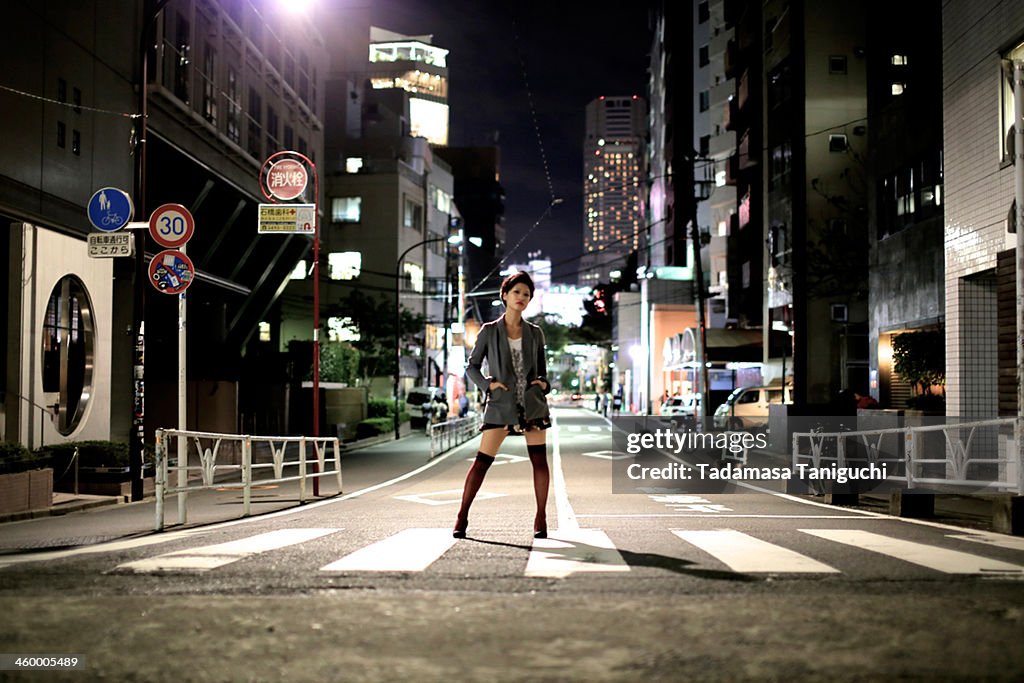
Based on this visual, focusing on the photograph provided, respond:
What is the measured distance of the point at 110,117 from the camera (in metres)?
24.0

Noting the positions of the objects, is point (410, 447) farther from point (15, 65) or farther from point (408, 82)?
point (408, 82)

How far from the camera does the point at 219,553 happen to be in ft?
23.1

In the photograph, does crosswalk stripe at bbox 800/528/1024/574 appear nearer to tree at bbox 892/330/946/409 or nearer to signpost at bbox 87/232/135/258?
signpost at bbox 87/232/135/258

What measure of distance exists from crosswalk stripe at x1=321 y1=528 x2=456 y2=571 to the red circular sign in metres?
11.8

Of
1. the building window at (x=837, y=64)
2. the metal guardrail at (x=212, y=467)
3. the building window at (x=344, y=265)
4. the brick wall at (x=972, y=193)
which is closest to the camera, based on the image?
the metal guardrail at (x=212, y=467)

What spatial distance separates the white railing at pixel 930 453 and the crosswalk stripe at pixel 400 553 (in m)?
6.38

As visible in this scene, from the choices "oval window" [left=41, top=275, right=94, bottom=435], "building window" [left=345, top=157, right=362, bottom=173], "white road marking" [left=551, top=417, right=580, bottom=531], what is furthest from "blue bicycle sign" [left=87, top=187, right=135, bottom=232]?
"building window" [left=345, top=157, right=362, bottom=173]

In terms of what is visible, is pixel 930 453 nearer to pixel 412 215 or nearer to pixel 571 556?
pixel 571 556

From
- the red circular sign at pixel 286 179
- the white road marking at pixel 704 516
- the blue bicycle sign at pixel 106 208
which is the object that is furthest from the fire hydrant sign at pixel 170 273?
the white road marking at pixel 704 516

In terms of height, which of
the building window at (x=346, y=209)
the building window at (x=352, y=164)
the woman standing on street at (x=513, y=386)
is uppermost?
the building window at (x=352, y=164)

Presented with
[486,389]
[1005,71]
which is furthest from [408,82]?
[486,389]

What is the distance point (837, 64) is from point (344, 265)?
38.7 meters

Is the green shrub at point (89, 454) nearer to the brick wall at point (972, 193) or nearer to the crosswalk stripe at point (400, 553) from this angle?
the crosswalk stripe at point (400, 553)

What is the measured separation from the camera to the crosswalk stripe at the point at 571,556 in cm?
613
